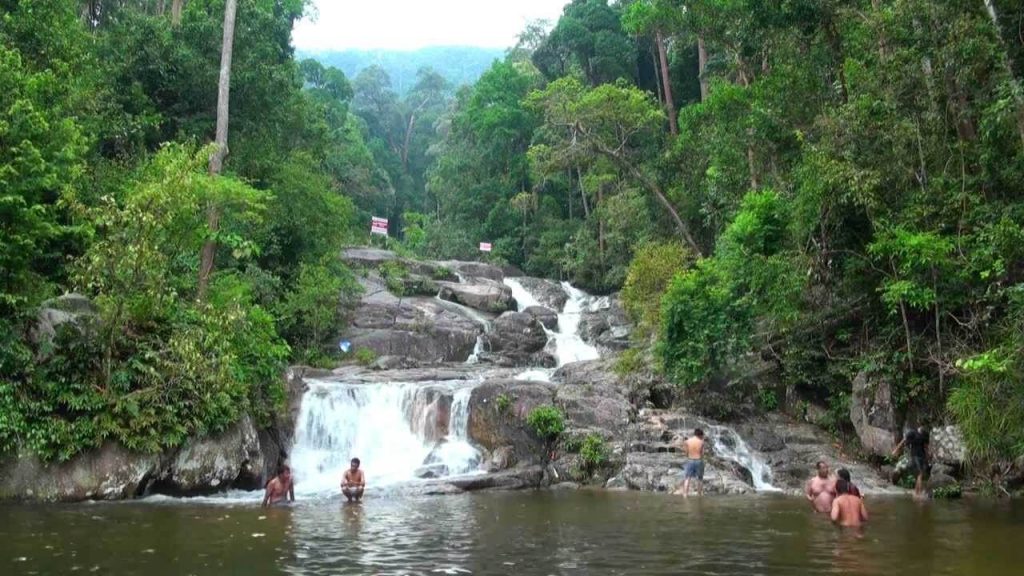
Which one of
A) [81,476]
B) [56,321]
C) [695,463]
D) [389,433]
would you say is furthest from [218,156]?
[695,463]

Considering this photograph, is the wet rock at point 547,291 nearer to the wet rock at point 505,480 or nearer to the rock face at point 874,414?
the wet rock at point 505,480

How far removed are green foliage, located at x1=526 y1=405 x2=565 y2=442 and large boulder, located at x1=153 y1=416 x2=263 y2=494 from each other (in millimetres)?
5938

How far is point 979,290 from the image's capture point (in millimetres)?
15344

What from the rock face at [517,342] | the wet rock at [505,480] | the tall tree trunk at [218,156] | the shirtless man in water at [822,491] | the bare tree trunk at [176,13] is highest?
the bare tree trunk at [176,13]

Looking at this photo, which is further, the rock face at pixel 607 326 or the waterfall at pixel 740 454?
the rock face at pixel 607 326

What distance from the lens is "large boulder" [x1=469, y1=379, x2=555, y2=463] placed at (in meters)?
17.9

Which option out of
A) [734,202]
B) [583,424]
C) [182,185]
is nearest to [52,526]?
[182,185]

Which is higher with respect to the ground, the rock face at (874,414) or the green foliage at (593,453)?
the rock face at (874,414)

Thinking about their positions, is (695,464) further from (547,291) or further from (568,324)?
(547,291)

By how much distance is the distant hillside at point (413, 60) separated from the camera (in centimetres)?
14949

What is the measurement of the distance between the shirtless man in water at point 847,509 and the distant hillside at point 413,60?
134779 mm

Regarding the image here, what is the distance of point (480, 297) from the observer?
3303 centimetres

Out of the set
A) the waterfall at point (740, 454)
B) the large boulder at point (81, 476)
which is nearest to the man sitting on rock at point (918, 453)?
the waterfall at point (740, 454)

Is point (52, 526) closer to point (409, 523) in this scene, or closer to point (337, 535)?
point (337, 535)
